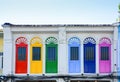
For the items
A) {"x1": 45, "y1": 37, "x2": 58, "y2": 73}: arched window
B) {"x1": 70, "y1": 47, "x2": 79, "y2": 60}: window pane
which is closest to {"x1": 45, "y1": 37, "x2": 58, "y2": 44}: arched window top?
{"x1": 45, "y1": 37, "x2": 58, "y2": 73}: arched window

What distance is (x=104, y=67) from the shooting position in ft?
80.8

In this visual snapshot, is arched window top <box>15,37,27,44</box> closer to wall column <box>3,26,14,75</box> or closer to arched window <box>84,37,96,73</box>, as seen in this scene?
wall column <box>3,26,14,75</box>

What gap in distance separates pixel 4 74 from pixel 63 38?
17.2 feet

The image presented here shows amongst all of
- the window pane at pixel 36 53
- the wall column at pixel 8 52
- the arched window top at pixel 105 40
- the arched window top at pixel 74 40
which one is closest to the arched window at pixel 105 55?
the arched window top at pixel 105 40

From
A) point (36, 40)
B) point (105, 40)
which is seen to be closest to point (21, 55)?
point (36, 40)

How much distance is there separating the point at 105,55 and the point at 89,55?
1235mm

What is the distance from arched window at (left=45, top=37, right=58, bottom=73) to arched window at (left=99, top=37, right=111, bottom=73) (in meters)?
3.45

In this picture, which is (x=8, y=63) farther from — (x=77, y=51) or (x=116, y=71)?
(x=116, y=71)

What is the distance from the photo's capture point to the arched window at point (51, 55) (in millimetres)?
24656

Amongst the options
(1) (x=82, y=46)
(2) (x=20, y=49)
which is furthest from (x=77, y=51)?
(2) (x=20, y=49)

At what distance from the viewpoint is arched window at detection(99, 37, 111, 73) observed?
24641 millimetres

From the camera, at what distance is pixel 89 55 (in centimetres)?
2478

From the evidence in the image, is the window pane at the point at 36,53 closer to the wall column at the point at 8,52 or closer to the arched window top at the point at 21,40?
the arched window top at the point at 21,40

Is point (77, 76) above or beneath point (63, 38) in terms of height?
beneath
